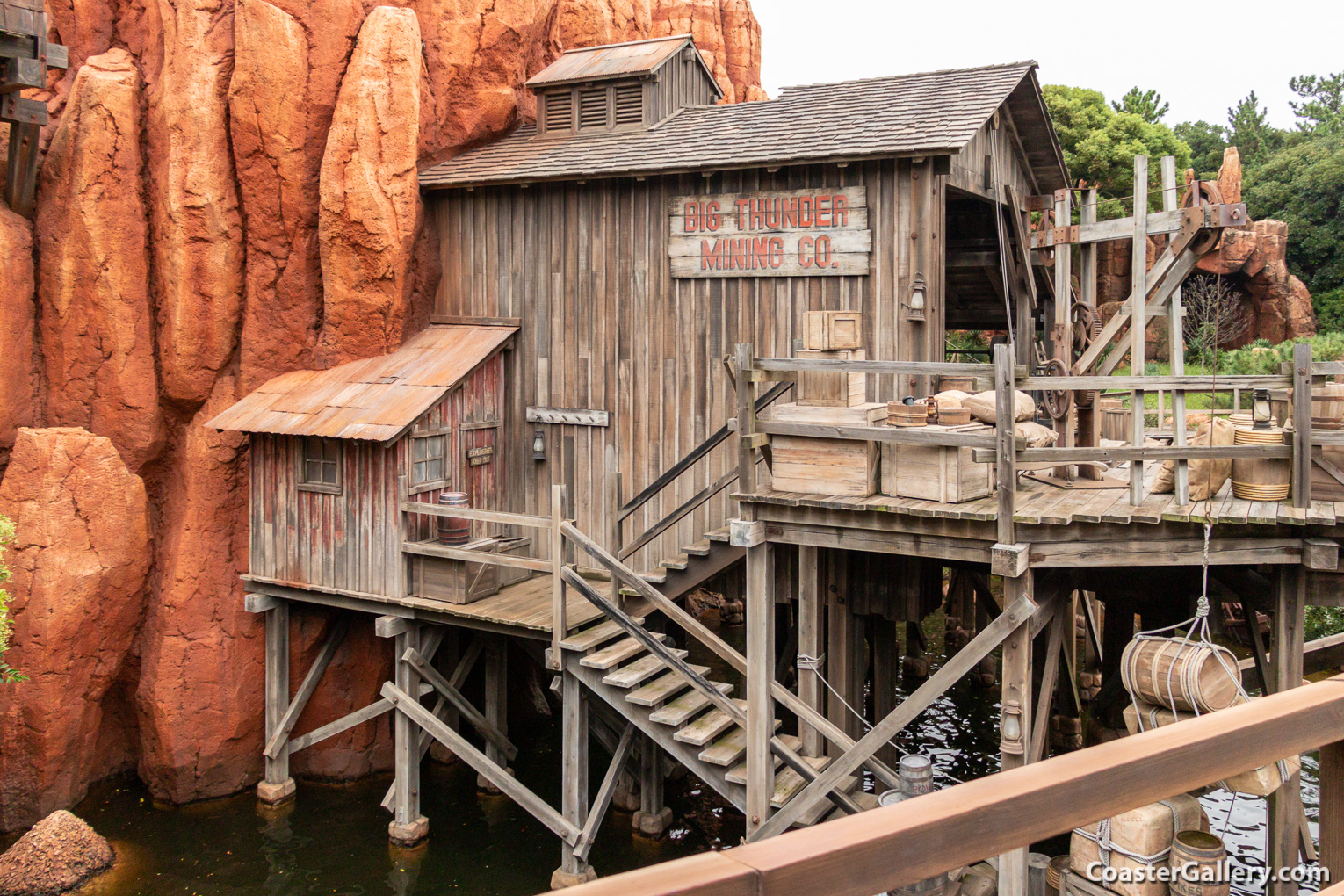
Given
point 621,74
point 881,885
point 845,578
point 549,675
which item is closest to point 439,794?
point 549,675

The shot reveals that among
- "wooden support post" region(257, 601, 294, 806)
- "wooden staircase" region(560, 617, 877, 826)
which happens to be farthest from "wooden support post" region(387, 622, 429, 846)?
"wooden staircase" region(560, 617, 877, 826)

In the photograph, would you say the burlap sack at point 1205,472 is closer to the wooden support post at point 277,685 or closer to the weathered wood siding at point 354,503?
the weathered wood siding at point 354,503

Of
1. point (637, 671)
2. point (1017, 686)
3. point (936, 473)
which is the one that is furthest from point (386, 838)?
point (936, 473)

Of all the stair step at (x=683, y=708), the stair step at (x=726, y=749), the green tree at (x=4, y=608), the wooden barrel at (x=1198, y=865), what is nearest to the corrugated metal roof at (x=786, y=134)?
the stair step at (x=683, y=708)

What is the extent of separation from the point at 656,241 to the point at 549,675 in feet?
25.5

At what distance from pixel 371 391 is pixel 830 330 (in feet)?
22.2

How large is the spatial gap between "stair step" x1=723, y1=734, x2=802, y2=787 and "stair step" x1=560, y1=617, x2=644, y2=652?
6.24ft

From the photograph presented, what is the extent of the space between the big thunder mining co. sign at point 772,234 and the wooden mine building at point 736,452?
0.03 meters

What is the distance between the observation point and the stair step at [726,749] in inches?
436

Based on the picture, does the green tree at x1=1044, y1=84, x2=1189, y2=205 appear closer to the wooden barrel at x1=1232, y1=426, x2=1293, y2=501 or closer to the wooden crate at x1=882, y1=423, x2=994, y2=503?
the wooden barrel at x1=1232, y1=426, x2=1293, y2=501

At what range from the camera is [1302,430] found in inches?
332

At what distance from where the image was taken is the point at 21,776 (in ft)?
46.8

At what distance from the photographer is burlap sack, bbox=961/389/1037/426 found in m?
9.52

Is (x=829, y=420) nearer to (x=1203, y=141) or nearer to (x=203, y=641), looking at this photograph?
(x=203, y=641)
